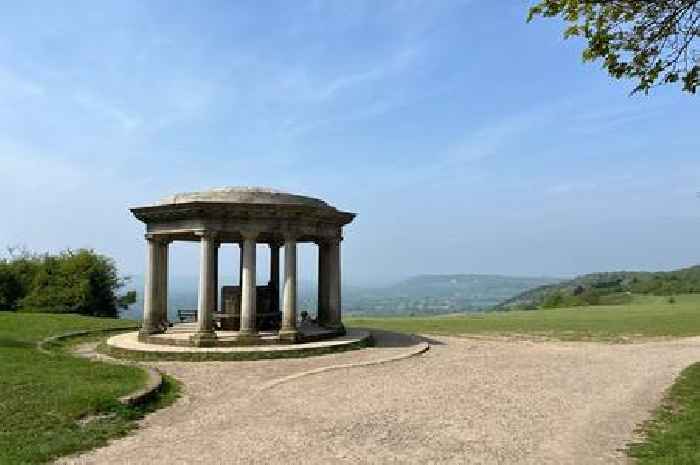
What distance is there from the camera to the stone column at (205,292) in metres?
21.1

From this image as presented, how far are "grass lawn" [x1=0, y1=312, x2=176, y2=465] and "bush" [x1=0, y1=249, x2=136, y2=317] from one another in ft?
104

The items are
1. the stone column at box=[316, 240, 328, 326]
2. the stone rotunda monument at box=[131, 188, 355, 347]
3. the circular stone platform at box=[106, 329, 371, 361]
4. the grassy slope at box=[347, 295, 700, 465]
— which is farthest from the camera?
the stone column at box=[316, 240, 328, 326]

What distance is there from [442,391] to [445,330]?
18.6 meters

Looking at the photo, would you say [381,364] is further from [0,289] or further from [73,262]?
[0,289]

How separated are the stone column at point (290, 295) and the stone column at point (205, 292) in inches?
99.7

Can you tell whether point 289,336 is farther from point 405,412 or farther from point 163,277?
point 405,412

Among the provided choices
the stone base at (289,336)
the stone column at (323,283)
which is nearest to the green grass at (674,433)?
the stone base at (289,336)

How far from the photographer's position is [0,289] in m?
49.9

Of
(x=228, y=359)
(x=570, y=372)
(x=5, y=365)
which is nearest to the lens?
(x=5, y=365)

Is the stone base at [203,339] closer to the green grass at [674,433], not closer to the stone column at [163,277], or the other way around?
the stone column at [163,277]

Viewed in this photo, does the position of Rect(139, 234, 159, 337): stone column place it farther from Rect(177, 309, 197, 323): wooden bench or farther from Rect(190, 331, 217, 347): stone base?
Rect(177, 309, 197, 323): wooden bench

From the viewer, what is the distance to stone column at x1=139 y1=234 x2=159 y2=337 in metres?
23.4

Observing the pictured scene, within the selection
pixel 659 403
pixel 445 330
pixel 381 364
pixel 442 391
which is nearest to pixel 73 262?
pixel 445 330

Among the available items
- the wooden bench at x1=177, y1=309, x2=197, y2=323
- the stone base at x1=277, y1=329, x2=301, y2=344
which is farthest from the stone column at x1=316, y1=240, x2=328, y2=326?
the wooden bench at x1=177, y1=309, x2=197, y2=323
